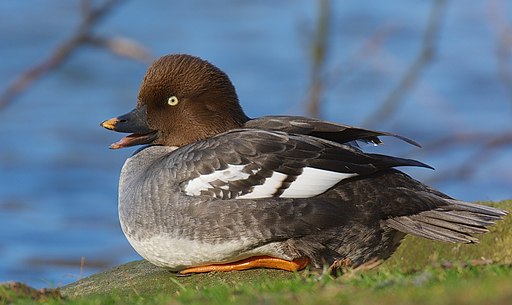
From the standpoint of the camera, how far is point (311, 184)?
5383mm

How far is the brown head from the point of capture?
614cm

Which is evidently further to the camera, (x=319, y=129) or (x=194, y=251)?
(x=319, y=129)

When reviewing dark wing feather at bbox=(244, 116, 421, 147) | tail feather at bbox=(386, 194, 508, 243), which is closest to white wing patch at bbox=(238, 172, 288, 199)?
dark wing feather at bbox=(244, 116, 421, 147)

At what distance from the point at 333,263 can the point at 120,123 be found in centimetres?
166

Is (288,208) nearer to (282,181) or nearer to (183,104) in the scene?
(282,181)

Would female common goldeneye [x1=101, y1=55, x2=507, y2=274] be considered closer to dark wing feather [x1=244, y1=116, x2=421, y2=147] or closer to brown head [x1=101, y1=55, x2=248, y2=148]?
dark wing feather [x1=244, y1=116, x2=421, y2=147]

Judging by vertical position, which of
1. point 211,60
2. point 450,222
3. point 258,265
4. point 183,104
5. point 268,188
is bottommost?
point 258,265

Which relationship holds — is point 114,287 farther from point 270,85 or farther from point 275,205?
point 270,85

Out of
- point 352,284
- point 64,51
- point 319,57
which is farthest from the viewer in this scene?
point 319,57

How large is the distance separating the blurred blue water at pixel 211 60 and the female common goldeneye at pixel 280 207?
428 centimetres

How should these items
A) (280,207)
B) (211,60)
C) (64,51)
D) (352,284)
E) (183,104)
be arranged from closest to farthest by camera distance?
(352,284)
(280,207)
(183,104)
(64,51)
(211,60)

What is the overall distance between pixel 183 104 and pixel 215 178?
0.87 m

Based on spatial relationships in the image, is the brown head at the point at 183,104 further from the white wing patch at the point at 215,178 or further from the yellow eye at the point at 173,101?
the white wing patch at the point at 215,178

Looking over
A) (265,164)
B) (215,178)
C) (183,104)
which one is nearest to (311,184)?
(265,164)
